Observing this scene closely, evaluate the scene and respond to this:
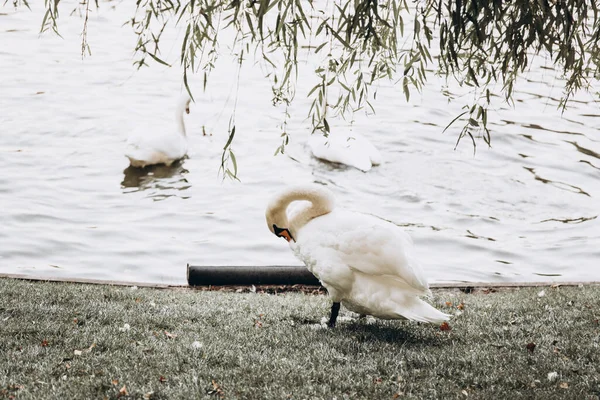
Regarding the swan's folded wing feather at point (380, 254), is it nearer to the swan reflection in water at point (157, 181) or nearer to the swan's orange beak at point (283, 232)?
the swan's orange beak at point (283, 232)

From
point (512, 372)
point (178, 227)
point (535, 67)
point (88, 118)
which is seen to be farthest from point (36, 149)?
point (535, 67)

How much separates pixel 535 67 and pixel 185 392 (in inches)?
656

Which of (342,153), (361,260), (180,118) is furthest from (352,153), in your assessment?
(361,260)

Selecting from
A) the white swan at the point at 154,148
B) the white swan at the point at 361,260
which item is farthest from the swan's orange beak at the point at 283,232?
the white swan at the point at 154,148

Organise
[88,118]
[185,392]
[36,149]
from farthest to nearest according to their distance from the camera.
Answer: [88,118] < [36,149] < [185,392]

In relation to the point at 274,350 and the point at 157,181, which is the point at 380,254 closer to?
the point at 274,350

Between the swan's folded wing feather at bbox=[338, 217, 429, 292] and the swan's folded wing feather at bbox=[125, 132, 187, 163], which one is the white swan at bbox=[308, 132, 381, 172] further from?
the swan's folded wing feather at bbox=[338, 217, 429, 292]

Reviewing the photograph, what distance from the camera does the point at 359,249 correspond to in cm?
508

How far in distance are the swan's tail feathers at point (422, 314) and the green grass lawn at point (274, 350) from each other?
191 millimetres

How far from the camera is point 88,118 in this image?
47.6 feet

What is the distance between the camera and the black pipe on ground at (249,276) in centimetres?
768

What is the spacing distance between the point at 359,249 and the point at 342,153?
802 cm

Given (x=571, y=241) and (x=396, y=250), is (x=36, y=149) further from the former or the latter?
(x=396, y=250)

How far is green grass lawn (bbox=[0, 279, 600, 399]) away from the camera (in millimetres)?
4156
